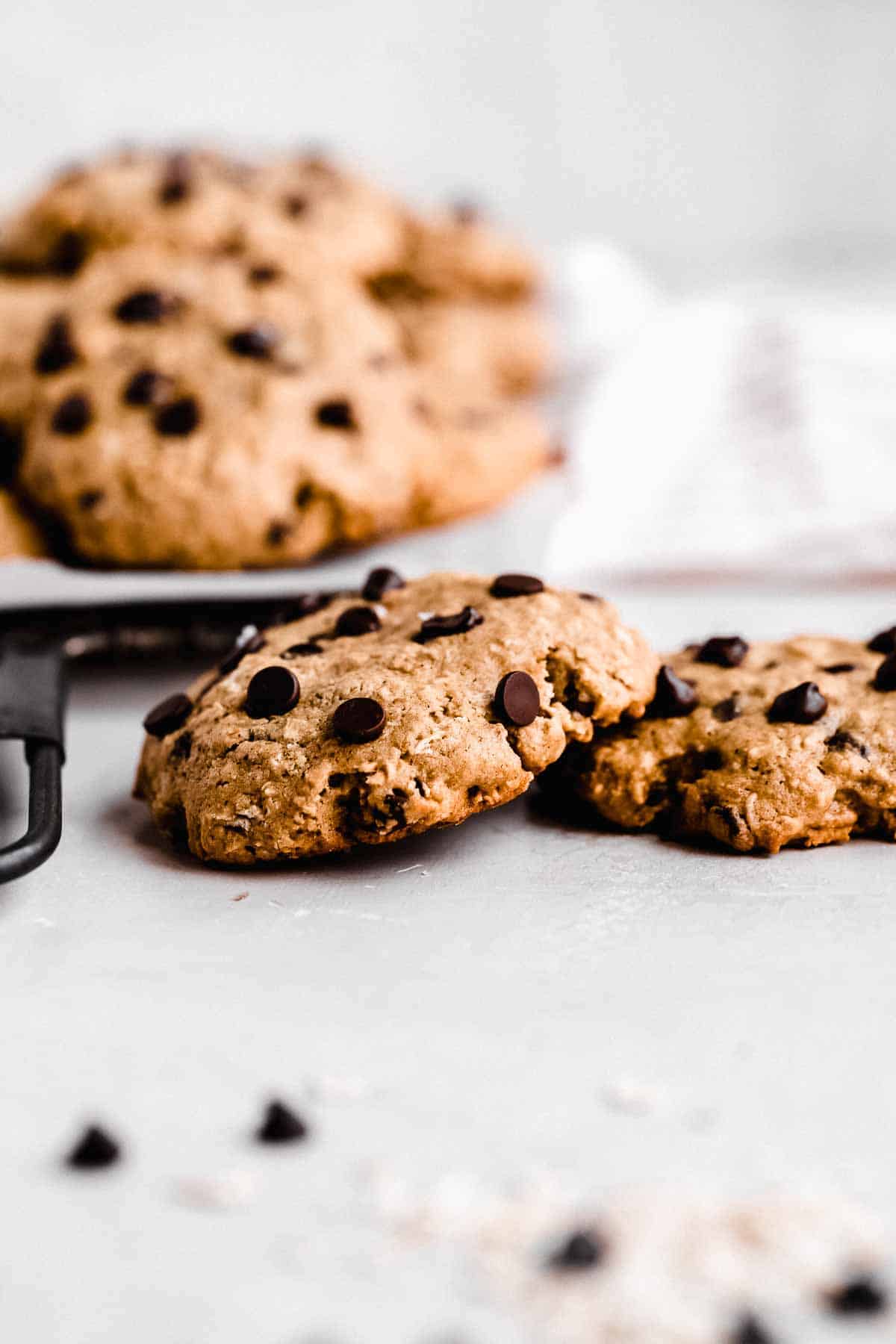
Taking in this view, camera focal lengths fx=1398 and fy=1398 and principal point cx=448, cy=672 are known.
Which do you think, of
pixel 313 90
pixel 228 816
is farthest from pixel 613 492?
pixel 313 90

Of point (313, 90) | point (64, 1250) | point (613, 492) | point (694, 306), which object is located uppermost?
point (313, 90)

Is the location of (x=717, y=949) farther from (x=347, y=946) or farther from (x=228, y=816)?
(x=228, y=816)

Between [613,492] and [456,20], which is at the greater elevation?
[456,20]

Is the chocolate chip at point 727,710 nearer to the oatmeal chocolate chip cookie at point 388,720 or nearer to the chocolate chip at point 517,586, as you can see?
the oatmeal chocolate chip cookie at point 388,720

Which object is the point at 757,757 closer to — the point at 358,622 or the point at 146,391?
the point at 358,622

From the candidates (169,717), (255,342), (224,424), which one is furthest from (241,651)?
(255,342)

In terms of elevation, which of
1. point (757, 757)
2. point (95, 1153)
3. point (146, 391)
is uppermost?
point (146, 391)

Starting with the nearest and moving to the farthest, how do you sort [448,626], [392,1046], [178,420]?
[392,1046]
[448,626]
[178,420]

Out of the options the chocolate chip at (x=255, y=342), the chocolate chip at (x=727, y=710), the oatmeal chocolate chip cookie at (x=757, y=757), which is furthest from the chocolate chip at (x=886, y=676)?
the chocolate chip at (x=255, y=342)
